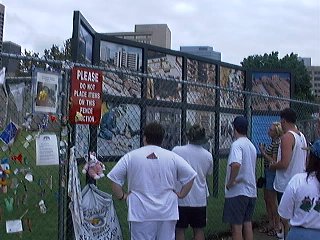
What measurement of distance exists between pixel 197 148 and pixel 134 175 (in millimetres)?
1399

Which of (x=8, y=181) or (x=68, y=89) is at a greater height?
(x=68, y=89)

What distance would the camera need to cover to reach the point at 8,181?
4.23 meters

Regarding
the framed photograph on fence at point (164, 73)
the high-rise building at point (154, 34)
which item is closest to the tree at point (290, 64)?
the high-rise building at point (154, 34)

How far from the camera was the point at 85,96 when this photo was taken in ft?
15.6

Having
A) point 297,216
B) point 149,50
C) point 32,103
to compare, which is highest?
A: point 149,50

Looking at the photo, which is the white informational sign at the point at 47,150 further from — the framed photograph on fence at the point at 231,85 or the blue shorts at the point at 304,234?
the framed photograph on fence at the point at 231,85

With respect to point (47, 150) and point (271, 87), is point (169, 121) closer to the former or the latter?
point (47, 150)

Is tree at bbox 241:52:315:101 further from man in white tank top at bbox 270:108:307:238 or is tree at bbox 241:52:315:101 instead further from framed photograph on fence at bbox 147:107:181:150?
man in white tank top at bbox 270:108:307:238

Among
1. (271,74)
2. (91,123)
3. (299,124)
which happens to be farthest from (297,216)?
(271,74)

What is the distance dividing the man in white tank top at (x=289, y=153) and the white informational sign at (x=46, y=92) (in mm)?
3390

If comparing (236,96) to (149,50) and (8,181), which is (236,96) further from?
(8,181)

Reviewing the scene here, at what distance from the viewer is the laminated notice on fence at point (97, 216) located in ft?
15.6

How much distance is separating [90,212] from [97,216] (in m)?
0.08

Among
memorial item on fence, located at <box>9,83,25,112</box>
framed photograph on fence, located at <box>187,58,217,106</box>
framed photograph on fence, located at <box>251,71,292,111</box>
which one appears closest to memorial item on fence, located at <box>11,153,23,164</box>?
memorial item on fence, located at <box>9,83,25,112</box>
